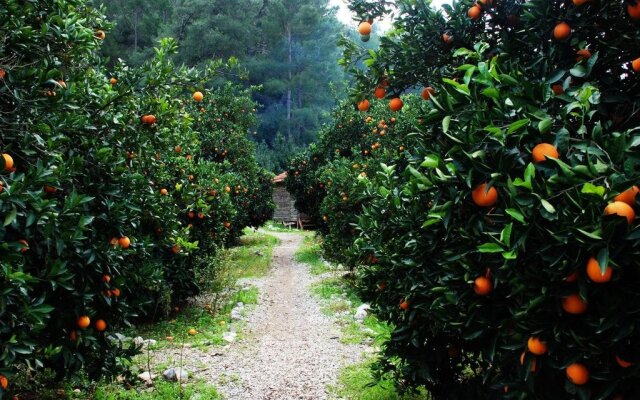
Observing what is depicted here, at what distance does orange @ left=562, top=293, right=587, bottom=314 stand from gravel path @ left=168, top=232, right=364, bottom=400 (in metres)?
2.91

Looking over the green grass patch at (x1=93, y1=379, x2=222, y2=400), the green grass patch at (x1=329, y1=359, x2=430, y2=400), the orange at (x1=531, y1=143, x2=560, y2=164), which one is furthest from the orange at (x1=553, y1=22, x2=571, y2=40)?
the green grass patch at (x1=93, y1=379, x2=222, y2=400)

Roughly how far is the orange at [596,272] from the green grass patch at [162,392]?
3.45 m

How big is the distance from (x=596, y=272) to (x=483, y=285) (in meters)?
0.57

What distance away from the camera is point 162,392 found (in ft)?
13.7

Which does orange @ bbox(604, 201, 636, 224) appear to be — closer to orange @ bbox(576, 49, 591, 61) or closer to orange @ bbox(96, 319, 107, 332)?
orange @ bbox(576, 49, 591, 61)

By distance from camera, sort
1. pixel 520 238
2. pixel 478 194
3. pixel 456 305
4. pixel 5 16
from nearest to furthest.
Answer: pixel 520 238 → pixel 478 194 → pixel 456 305 → pixel 5 16

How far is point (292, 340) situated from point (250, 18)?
27628 millimetres

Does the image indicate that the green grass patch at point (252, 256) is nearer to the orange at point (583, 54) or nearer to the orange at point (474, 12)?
the orange at point (474, 12)

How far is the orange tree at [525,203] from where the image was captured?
1713 millimetres

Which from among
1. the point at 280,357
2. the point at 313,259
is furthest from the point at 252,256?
the point at 280,357

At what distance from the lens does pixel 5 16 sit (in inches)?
109

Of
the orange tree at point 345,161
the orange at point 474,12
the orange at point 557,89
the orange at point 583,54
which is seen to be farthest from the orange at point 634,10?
the orange tree at point 345,161

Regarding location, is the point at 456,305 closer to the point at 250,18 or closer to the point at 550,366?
the point at 550,366

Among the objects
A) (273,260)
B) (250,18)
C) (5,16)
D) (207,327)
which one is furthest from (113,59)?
(5,16)
